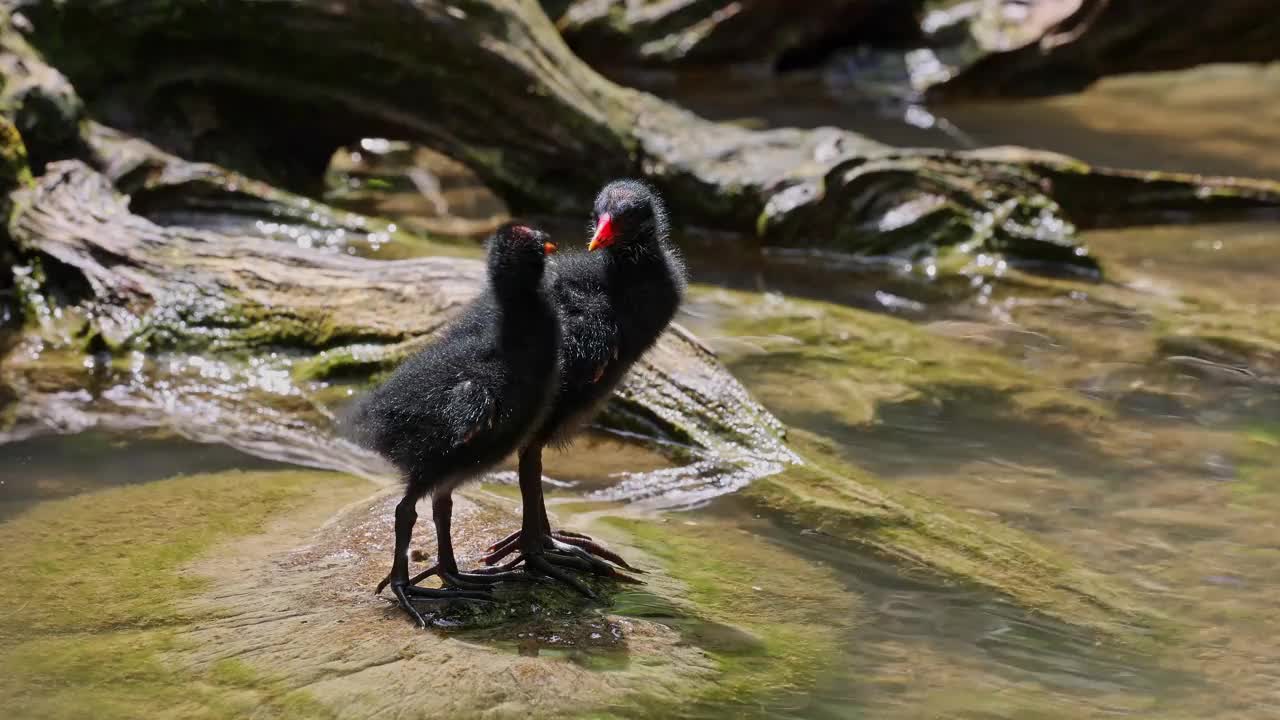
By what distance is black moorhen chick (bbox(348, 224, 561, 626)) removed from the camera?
362 centimetres

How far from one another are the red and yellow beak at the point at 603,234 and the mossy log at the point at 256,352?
151 centimetres

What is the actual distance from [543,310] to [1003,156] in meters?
6.02

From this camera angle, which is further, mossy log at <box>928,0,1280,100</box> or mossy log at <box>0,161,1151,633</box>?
mossy log at <box>928,0,1280,100</box>

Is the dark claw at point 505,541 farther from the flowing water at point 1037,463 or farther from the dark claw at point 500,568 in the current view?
the flowing water at point 1037,463

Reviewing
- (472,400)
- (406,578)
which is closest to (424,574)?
(406,578)

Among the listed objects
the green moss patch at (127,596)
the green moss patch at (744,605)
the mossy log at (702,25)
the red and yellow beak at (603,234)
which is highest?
the mossy log at (702,25)

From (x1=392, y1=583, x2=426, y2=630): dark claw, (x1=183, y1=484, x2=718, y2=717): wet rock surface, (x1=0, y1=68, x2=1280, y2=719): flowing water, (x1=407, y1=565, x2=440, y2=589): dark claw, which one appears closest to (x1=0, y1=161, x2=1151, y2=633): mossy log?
(x1=0, y1=68, x2=1280, y2=719): flowing water

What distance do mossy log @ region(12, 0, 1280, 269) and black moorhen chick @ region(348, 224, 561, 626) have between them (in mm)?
4935

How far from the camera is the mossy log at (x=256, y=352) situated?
5.55 metres

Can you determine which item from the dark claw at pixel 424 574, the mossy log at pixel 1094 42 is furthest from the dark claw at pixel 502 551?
the mossy log at pixel 1094 42

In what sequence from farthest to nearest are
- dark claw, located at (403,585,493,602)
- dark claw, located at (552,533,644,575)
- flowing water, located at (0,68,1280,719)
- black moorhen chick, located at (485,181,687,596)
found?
dark claw, located at (552,533,644,575)
black moorhen chick, located at (485,181,687,596)
flowing water, located at (0,68,1280,719)
dark claw, located at (403,585,493,602)

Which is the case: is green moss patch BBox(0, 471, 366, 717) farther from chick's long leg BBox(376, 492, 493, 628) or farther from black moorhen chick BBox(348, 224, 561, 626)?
black moorhen chick BBox(348, 224, 561, 626)

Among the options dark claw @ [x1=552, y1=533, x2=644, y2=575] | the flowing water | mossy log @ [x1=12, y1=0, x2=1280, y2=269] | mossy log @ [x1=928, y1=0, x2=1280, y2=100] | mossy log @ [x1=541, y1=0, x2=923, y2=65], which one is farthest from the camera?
mossy log @ [x1=541, y1=0, x2=923, y2=65]

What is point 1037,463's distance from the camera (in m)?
5.64
